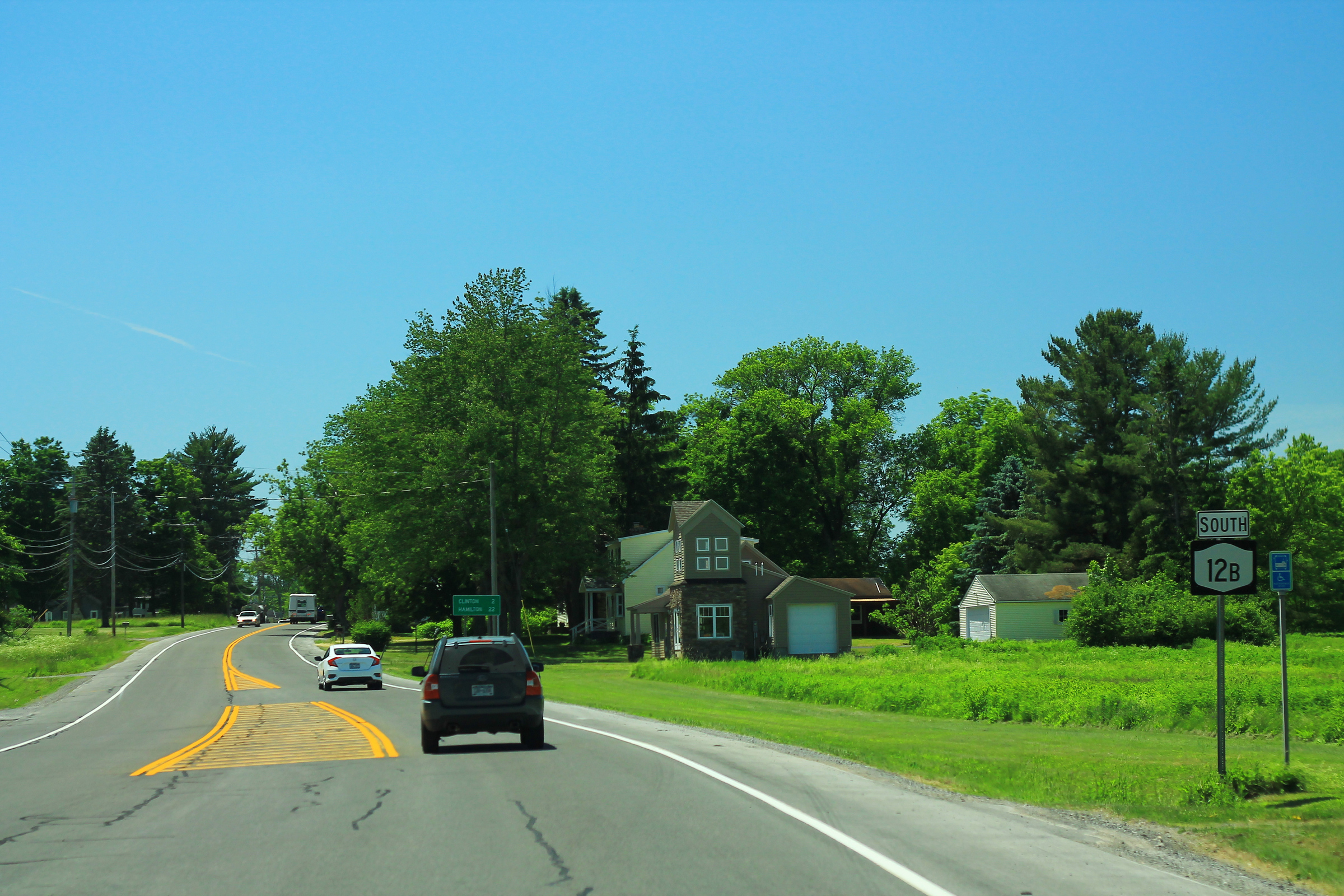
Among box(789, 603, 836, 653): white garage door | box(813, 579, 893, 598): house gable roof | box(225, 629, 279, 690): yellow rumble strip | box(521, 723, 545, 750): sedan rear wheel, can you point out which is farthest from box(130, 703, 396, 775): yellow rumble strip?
box(813, 579, 893, 598): house gable roof

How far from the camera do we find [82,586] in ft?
369

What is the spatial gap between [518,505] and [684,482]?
2492 cm

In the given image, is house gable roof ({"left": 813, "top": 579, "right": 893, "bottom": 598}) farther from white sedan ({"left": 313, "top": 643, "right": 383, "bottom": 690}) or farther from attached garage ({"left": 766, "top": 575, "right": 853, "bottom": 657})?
white sedan ({"left": 313, "top": 643, "right": 383, "bottom": 690})

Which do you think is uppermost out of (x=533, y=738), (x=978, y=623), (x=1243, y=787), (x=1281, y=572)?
(x=1281, y=572)

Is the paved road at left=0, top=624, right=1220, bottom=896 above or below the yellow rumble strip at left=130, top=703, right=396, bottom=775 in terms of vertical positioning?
above

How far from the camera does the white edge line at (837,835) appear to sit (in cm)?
742

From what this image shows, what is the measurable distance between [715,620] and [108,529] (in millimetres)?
80932

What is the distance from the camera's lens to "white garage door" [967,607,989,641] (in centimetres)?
6356

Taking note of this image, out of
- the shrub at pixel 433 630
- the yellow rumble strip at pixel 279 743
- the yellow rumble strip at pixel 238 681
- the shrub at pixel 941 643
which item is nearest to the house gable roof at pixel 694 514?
the shrub at pixel 941 643

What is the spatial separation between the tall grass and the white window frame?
31.5 feet

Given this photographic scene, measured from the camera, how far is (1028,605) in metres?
62.2

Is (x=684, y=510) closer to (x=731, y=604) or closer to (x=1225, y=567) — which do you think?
(x=731, y=604)

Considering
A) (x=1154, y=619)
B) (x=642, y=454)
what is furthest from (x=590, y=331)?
(x=1154, y=619)

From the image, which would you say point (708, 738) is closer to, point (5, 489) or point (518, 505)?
point (518, 505)
